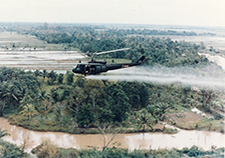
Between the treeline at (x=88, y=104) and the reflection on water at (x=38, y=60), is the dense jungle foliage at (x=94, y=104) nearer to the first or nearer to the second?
the treeline at (x=88, y=104)

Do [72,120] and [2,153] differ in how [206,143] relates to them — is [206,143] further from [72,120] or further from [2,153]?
[2,153]

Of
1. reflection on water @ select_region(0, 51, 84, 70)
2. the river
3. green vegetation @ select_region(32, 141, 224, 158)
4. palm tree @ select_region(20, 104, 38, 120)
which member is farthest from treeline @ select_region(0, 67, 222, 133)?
reflection on water @ select_region(0, 51, 84, 70)

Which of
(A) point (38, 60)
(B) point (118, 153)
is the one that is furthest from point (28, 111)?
(A) point (38, 60)

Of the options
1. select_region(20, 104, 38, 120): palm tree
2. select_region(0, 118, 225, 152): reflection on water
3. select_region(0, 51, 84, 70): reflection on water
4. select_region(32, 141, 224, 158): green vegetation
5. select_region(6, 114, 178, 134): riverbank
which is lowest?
select_region(0, 118, 225, 152): reflection on water

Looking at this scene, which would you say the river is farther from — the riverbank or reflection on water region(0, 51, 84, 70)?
reflection on water region(0, 51, 84, 70)

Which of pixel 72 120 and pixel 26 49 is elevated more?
pixel 26 49

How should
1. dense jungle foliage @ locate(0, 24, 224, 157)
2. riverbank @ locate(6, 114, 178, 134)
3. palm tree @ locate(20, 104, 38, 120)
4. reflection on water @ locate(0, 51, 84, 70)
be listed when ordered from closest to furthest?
riverbank @ locate(6, 114, 178, 134) < dense jungle foliage @ locate(0, 24, 224, 157) < palm tree @ locate(20, 104, 38, 120) < reflection on water @ locate(0, 51, 84, 70)

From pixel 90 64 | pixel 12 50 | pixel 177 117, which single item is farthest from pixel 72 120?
pixel 12 50

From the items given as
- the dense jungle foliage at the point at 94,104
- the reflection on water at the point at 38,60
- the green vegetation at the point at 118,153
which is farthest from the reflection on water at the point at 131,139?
the reflection on water at the point at 38,60
